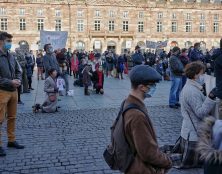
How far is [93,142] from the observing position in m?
6.61

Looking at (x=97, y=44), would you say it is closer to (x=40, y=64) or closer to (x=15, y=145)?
(x=40, y=64)

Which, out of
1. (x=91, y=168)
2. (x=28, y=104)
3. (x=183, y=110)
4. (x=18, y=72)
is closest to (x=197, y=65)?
(x=183, y=110)

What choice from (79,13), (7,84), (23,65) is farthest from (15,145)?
(79,13)

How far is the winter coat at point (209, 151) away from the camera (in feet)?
8.65

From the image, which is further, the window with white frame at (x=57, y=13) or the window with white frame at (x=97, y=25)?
the window with white frame at (x=97, y=25)

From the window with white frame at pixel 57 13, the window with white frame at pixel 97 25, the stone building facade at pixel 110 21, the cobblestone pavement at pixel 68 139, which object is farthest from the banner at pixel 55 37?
the window with white frame at pixel 97 25

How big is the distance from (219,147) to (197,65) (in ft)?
9.29

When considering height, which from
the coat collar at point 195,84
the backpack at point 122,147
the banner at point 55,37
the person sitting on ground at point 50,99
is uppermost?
the banner at point 55,37

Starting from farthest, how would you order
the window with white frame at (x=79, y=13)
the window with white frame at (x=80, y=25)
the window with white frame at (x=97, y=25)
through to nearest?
the window with white frame at (x=97, y=25)
the window with white frame at (x=80, y=25)
the window with white frame at (x=79, y=13)

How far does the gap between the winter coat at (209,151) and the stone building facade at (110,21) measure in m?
44.2

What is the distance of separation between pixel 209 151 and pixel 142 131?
1.71ft

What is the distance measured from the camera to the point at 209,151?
2652 mm

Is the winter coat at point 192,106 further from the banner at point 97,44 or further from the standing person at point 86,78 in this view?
the banner at point 97,44

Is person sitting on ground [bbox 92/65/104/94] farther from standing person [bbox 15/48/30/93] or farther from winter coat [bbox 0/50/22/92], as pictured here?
winter coat [bbox 0/50/22/92]
